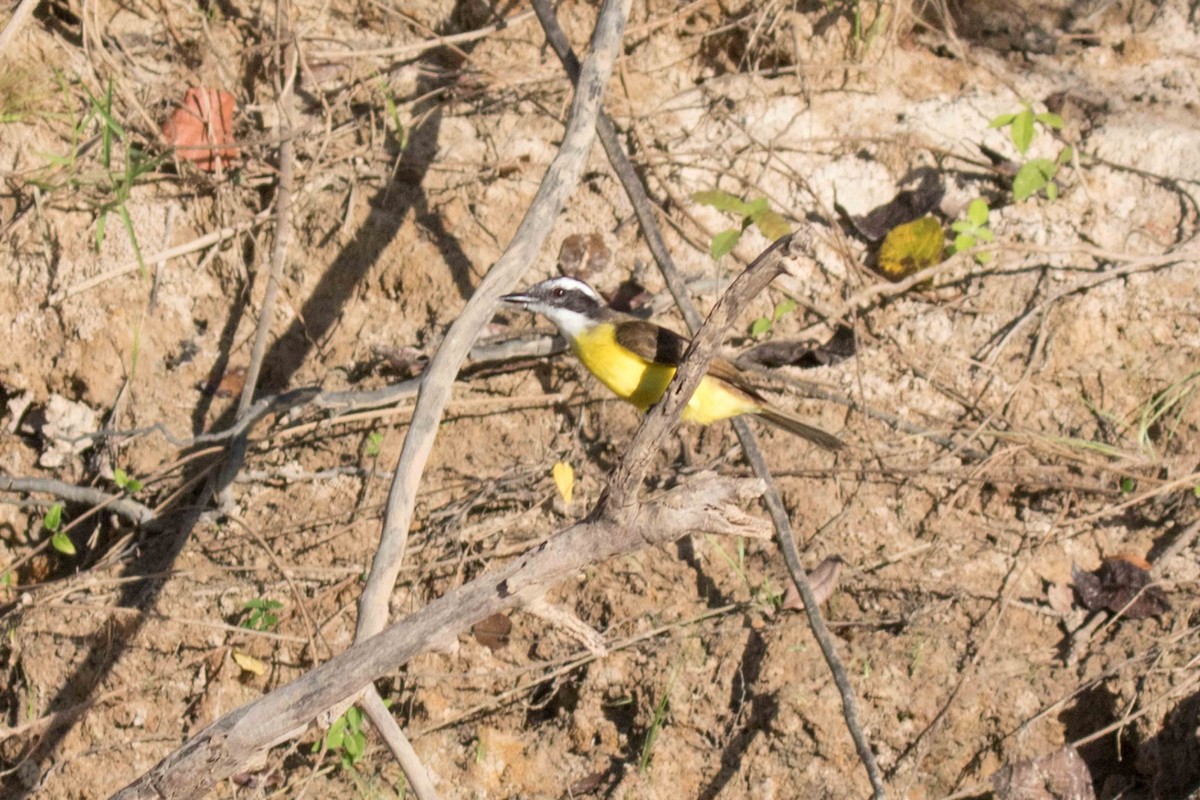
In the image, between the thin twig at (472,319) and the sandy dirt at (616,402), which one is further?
the sandy dirt at (616,402)

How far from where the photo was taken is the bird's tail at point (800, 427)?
14.6ft

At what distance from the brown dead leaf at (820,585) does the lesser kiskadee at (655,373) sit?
0.48 m

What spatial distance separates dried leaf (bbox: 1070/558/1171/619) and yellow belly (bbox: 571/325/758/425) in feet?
4.84

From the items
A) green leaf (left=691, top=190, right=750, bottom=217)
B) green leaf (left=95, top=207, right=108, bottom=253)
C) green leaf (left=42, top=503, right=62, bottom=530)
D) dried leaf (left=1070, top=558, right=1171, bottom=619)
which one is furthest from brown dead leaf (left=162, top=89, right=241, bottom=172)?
dried leaf (left=1070, top=558, right=1171, bottom=619)

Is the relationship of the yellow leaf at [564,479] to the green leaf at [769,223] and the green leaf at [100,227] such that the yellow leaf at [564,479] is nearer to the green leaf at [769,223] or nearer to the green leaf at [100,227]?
the green leaf at [769,223]

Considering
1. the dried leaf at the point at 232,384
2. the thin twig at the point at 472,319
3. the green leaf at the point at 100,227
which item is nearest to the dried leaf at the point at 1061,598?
the thin twig at the point at 472,319

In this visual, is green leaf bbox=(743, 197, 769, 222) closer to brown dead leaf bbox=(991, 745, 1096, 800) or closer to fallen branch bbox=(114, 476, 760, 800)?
fallen branch bbox=(114, 476, 760, 800)

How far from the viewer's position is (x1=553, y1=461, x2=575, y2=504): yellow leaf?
4.68m

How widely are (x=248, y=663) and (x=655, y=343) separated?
2.11 metres

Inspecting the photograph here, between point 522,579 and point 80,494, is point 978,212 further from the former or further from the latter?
point 80,494

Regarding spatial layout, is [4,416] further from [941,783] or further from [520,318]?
[941,783]

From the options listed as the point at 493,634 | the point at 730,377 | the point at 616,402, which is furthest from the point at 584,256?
the point at 493,634

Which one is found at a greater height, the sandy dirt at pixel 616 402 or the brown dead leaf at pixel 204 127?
the brown dead leaf at pixel 204 127

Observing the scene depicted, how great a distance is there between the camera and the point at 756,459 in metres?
4.58
